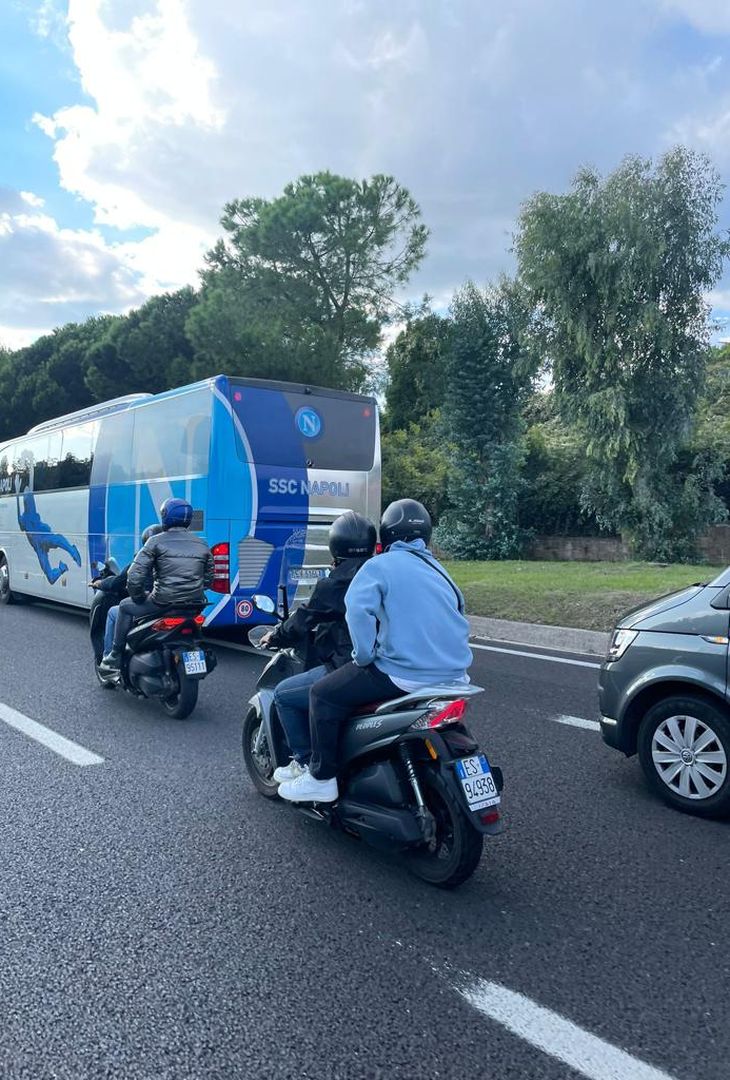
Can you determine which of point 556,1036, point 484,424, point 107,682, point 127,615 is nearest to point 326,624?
point 556,1036

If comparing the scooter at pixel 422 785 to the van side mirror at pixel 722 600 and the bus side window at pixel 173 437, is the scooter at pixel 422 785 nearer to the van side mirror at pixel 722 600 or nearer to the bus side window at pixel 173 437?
the van side mirror at pixel 722 600

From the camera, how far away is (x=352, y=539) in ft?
13.6

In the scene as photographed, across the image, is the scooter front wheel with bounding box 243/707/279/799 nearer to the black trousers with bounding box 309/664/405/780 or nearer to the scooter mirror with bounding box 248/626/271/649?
the scooter mirror with bounding box 248/626/271/649

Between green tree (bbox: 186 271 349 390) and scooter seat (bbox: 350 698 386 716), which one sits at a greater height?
green tree (bbox: 186 271 349 390)

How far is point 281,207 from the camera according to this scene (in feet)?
96.2

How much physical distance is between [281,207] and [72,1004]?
97.6 ft

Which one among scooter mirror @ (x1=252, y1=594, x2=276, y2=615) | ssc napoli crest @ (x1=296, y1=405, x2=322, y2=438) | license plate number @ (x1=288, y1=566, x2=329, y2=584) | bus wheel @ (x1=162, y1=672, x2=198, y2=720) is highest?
ssc napoli crest @ (x1=296, y1=405, x2=322, y2=438)

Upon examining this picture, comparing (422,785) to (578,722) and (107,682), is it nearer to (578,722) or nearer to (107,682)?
(578,722)

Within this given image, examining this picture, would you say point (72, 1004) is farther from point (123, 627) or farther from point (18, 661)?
Result: point (18, 661)

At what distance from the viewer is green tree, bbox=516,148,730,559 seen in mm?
18562

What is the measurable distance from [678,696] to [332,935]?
240 cm

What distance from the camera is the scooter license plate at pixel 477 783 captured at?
3.42 metres

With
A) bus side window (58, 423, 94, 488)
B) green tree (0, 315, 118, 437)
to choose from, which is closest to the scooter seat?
bus side window (58, 423, 94, 488)

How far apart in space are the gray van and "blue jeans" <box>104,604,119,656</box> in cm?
426
